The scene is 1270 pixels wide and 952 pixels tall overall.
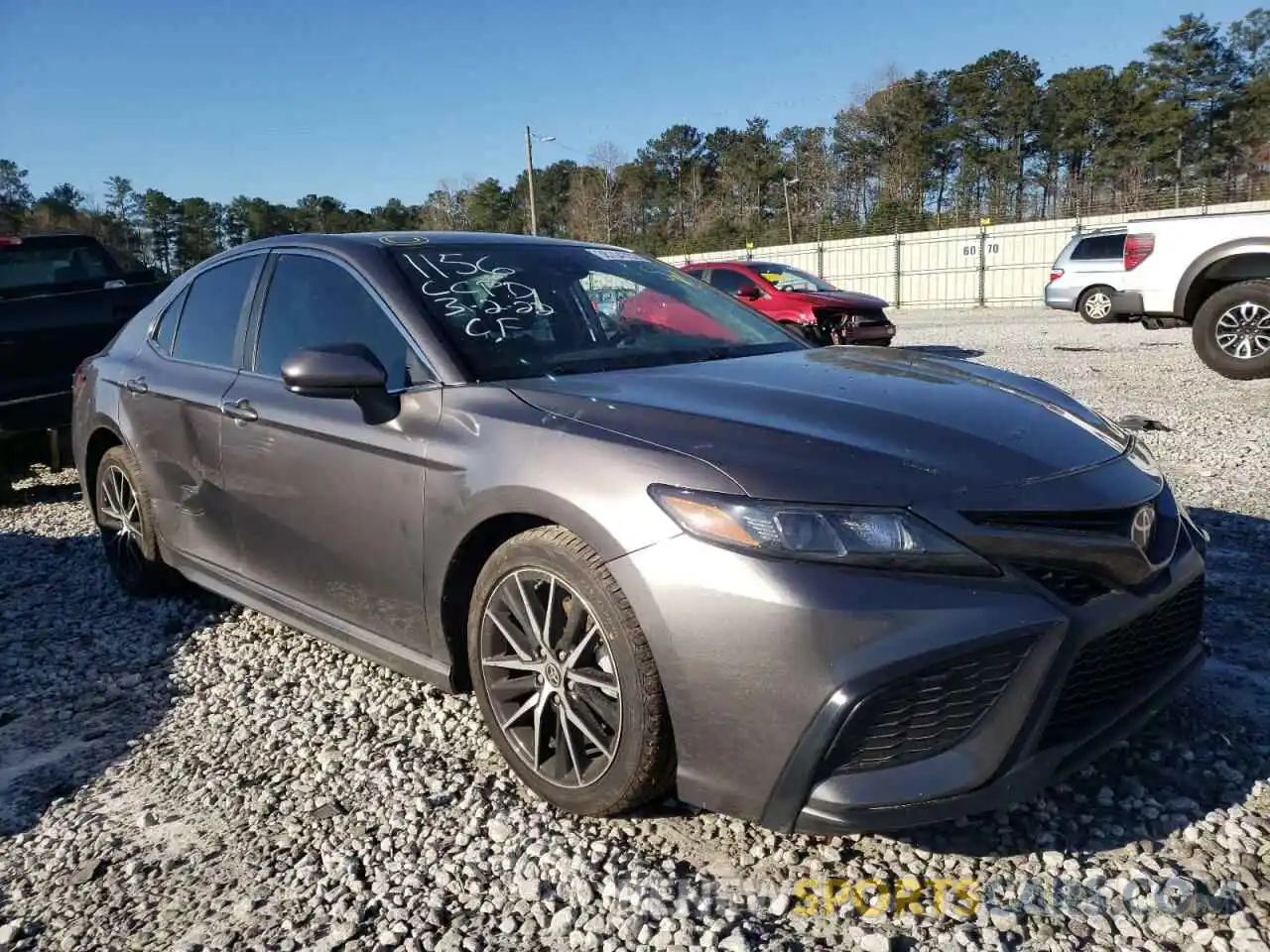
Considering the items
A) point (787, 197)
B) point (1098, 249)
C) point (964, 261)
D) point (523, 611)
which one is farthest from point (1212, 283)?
point (787, 197)

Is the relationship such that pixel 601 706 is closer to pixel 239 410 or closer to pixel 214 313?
pixel 239 410

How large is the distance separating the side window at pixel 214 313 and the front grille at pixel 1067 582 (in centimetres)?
294

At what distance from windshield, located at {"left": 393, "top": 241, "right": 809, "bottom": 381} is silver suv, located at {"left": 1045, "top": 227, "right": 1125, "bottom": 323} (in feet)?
48.7

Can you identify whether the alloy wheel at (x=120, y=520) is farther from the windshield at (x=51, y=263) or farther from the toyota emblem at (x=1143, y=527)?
the windshield at (x=51, y=263)

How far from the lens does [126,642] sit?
409 cm

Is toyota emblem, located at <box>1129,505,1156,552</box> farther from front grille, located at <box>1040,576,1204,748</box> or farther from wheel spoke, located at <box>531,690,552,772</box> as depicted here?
wheel spoke, located at <box>531,690,552,772</box>

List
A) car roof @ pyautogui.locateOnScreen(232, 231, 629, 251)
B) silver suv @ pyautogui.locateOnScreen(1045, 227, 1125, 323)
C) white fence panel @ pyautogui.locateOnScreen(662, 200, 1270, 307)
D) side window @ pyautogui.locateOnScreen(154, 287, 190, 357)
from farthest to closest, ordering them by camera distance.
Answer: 1. white fence panel @ pyautogui.locateOnScreen(662, 200, 1270, 307)
2. silver suv @ pyautogui.locateOnScreen(1045, 227, 1125, 323)
3. side window @ pyautogui.locateOnScreen(154, 287, 190, 357)
4. car roof @ pyautogui.locateOnScreen(232, 231, 629, 251)

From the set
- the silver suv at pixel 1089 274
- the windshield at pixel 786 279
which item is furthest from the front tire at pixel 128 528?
the silver suv at pixel 1089 274

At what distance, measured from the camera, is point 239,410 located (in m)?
3.47

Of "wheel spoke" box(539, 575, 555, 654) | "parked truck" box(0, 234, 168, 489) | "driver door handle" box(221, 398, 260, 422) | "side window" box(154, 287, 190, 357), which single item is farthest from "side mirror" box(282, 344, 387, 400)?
"parked truck" box(0, 234, 168, 489)

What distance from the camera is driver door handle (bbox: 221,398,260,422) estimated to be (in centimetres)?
340

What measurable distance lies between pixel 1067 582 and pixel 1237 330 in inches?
341

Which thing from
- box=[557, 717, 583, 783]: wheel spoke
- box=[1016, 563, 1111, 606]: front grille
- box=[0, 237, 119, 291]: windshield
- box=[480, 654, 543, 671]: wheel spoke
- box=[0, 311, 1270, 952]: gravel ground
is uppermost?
box=[0, 237, 119, 291]: windshield

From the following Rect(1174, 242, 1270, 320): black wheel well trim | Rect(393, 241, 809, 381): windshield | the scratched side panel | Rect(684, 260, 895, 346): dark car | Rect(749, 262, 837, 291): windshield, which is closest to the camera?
the scratched side panel
